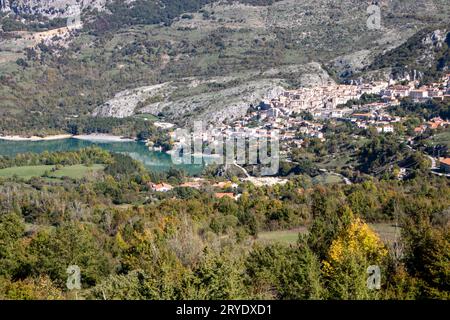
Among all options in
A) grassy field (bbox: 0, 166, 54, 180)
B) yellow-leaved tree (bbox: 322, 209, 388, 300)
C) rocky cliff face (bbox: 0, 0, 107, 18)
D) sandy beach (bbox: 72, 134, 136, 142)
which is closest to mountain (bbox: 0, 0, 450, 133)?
rocky cliff face (bbox: 0, 0, 107, 18)

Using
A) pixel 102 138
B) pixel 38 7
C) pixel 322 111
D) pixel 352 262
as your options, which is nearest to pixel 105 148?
pixel 102 138

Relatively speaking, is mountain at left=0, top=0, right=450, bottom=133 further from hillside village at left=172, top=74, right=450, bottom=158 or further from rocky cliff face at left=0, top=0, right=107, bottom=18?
hillside village at left=172, top=74, right=450, bottom=158

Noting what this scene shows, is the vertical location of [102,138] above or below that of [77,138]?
above

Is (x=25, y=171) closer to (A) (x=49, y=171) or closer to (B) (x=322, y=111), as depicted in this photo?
(A) (x=49, y=171)

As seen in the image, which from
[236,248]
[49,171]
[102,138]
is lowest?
[102,138]

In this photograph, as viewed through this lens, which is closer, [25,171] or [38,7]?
[25,171]

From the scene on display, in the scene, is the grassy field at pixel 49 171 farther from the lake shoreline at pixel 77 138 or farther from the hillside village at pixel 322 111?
the lake shoreline at pixel 77 138
